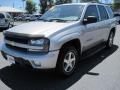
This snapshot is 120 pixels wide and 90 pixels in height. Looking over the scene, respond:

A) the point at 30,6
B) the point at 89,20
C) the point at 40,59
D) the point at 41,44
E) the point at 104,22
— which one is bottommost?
the point at 30,6

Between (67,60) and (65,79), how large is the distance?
1.51ft

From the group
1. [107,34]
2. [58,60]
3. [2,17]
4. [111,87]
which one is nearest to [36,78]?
[58,60]

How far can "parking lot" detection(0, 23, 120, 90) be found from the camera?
4562 millimetres

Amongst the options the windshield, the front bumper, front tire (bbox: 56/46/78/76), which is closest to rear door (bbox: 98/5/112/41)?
the windshield

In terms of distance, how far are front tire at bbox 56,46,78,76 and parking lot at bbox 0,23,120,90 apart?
0.19m

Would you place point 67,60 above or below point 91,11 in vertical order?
below

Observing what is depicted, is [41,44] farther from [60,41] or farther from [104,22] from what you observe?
[104,22]

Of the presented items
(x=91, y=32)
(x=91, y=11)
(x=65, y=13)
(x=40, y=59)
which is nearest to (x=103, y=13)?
(x=91, y=11)

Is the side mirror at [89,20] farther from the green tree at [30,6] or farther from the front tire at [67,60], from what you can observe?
the green tree at [30,6]

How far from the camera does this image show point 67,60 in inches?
199

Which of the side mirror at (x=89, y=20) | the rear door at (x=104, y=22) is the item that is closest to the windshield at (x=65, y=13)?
the side mirror at (x=89, y=20)

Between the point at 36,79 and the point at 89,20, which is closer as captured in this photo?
the point at 36,79

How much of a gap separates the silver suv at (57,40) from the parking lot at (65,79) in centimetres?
32

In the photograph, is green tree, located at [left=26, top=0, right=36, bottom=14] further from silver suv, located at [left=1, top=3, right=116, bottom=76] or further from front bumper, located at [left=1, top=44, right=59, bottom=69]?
front bumper, located at [left=1, top=44, right=59, bottom=69]
